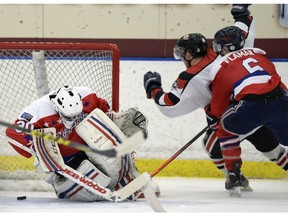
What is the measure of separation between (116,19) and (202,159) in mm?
1033

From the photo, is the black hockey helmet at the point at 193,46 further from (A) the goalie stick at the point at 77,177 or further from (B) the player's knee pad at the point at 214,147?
(A) the goalie stick at the point at 77,177

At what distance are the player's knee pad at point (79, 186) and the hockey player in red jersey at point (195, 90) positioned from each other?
25.3 inches

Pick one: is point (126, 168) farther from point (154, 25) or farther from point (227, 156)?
point (154, 25)

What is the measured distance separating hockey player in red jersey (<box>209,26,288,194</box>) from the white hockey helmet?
0.76 m

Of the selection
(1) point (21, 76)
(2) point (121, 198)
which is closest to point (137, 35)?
(1) point (21, 76)

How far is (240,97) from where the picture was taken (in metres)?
4.60

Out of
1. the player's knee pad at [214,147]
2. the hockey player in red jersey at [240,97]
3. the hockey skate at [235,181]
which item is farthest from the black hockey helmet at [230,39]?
the hockey skate at [235,181]

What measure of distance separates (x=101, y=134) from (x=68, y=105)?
24 centimetres

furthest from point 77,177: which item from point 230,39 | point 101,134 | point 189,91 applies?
point 230,39

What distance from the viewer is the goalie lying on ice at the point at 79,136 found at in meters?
4.38

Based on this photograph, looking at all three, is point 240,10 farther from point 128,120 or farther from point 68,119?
point 68,119

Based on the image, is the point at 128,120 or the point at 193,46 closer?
the point at 128,120

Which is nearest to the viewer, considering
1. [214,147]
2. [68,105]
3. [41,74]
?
[68,105]

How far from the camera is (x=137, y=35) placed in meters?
5.86
